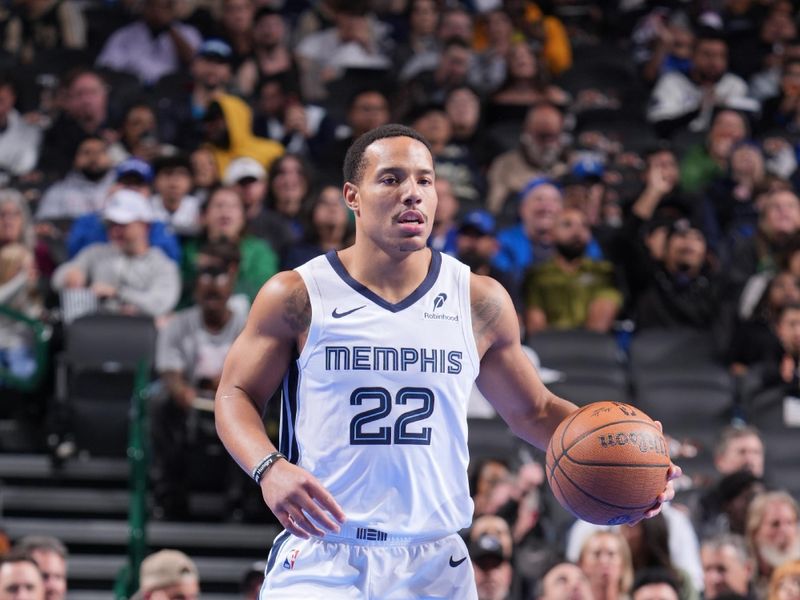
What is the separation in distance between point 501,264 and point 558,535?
238cm

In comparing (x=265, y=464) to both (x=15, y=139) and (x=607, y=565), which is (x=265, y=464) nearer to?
(x=607, y=565)

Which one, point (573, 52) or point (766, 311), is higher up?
point (573, 52)

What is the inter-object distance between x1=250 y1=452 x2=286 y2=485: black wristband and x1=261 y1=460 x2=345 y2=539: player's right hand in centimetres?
6

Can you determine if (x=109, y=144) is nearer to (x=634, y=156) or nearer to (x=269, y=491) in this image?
(x=634, y=156)

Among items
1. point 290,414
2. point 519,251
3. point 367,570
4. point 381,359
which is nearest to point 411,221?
point 381,359

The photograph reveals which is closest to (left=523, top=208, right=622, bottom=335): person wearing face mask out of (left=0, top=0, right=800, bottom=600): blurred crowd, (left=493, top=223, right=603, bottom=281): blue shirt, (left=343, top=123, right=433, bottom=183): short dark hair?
(left=0, top=0, right=800, bottom=600): blurred crowd

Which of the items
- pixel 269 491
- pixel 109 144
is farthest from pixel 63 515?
pixel 269 491

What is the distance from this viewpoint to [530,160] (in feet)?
37.7

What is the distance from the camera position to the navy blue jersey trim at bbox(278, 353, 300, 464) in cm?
433

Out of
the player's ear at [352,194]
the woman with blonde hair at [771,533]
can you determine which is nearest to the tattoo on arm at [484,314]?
the player's ear at [352,194]

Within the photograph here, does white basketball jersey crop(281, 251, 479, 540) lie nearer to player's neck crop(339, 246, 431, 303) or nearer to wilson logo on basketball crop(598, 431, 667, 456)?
player's neck crop(339, 246, 431, 303)

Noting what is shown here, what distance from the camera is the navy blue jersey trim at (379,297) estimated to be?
4.35 metres

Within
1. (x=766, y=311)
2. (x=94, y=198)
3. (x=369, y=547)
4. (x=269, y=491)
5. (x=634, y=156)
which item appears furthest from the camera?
(x=634, y=156)

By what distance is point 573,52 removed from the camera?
1381 centimetres
